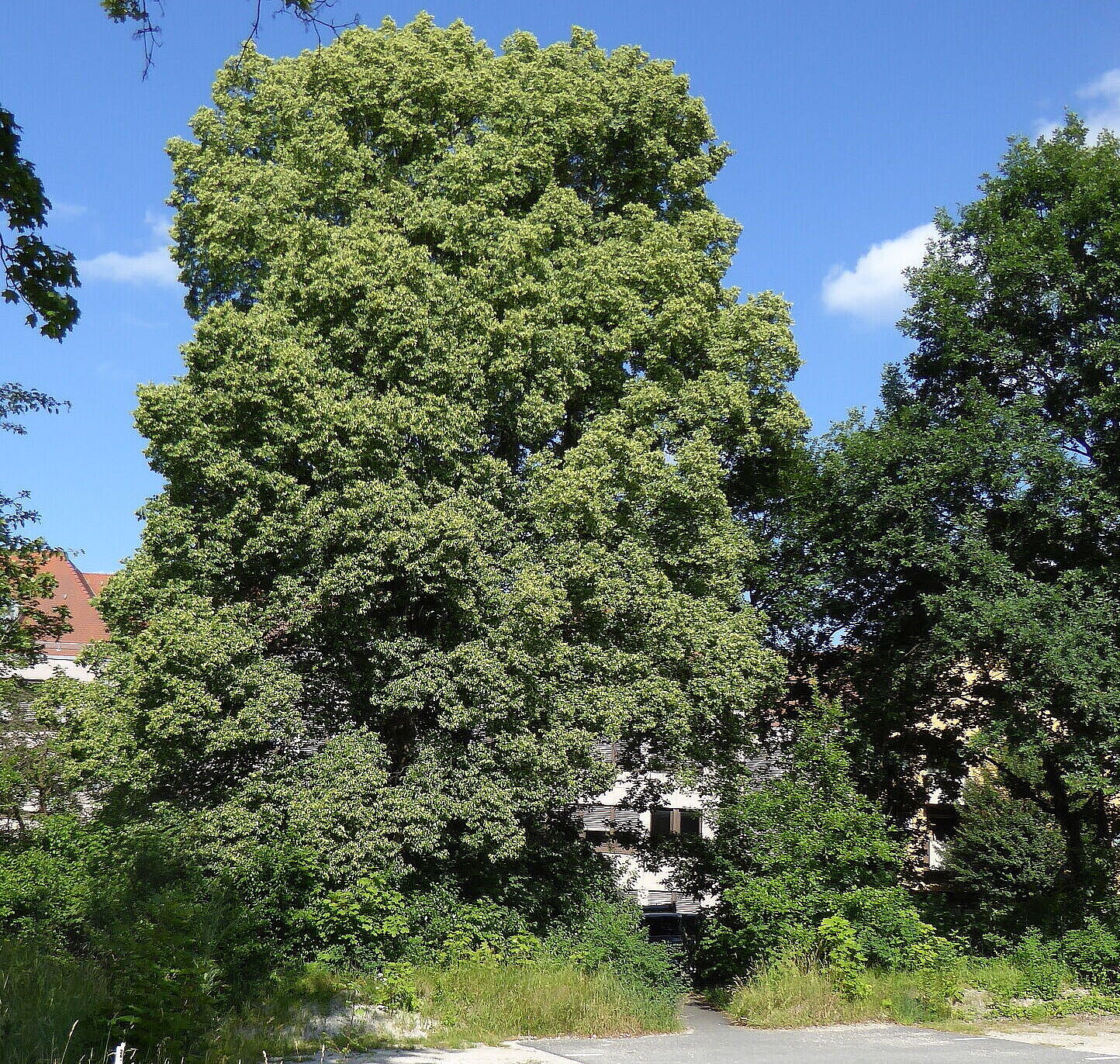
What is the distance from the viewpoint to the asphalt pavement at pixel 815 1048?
11898 millimetres

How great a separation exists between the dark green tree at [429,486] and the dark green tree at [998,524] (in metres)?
2.47

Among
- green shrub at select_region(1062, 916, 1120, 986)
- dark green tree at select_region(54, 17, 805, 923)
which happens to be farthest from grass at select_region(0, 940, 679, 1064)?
green shrub at select_region(1062, 916, 1120, 986)

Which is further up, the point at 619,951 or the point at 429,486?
the point at 429,486

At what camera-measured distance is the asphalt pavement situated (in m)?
A: 11.9

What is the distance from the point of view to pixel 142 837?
13.4 metres

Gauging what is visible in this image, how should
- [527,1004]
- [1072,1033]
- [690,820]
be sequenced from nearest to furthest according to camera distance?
[527,1004]
[1072,1033]
[690,820]

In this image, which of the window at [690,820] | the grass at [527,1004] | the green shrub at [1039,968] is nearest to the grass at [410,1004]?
the grass at [527,1004]

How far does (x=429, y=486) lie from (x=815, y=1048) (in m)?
8.53

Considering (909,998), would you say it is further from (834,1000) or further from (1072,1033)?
(1072,1033)

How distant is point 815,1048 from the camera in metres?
12.7

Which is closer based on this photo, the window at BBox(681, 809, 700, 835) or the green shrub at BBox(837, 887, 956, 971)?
the green shrub at BBox(837, 887, 956, 971)

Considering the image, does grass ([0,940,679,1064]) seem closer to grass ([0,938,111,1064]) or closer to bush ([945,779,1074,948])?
grass ([0,938,111,1064])

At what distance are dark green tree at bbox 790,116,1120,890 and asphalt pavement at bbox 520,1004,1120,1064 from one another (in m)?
4.69

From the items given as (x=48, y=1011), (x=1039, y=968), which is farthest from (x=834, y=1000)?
(x=48, y=1011)
